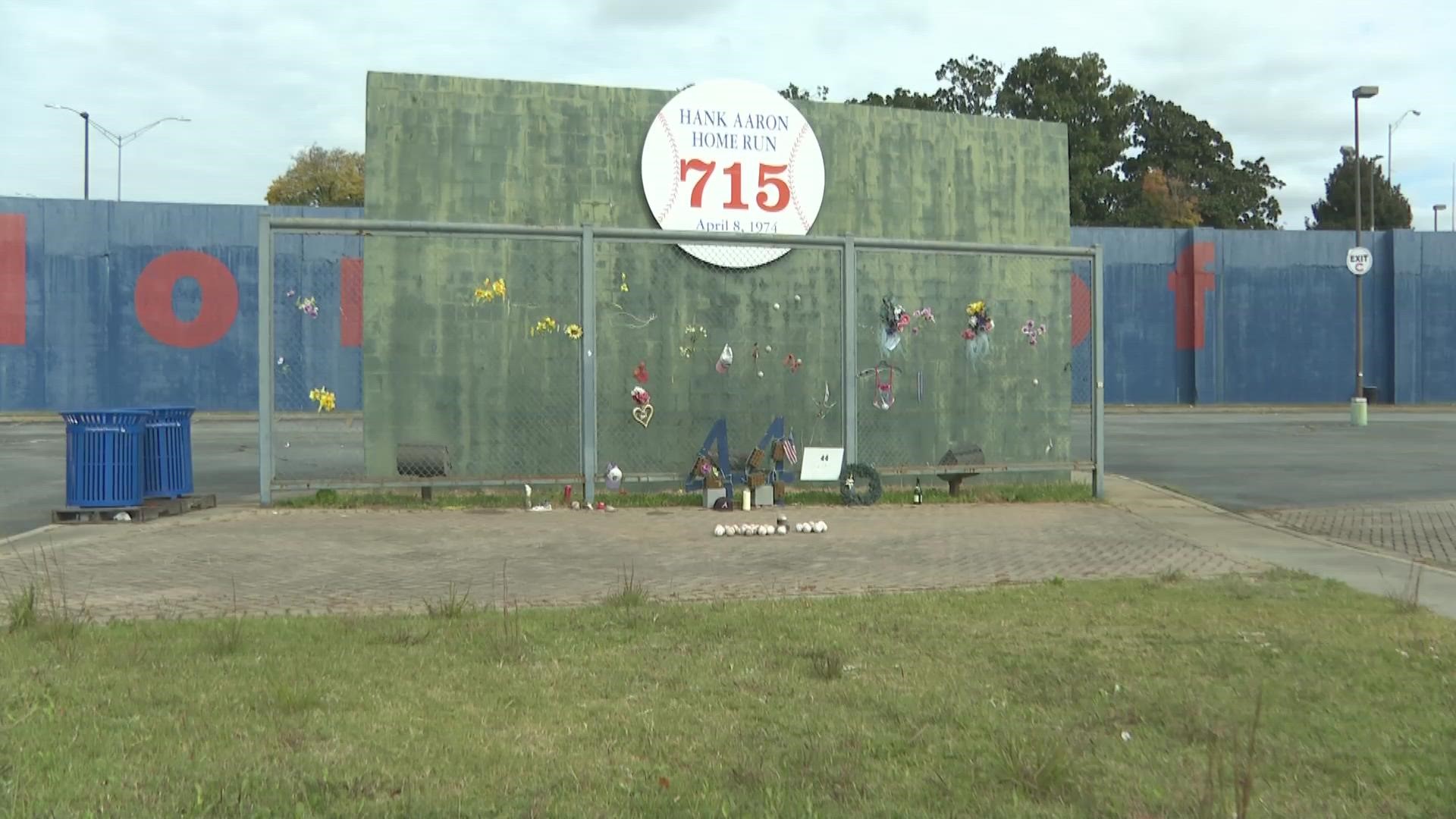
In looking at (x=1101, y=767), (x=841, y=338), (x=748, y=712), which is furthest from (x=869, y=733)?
(x=841, y=338)

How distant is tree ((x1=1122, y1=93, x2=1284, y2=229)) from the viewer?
71.5m

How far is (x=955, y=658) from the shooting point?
5926 mm

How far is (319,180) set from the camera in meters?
67.4

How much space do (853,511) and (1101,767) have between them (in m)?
8.14

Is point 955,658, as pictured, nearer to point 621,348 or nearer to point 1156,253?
point 621,348

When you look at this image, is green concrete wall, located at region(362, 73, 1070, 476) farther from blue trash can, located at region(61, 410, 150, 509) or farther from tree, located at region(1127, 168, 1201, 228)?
tree, located at region(1127, 168, 1201, 228)

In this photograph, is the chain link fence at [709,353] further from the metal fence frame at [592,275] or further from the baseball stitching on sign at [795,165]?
the baseball stitching on sign at [795,165]

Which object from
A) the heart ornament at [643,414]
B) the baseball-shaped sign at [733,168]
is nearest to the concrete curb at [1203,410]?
the baseball-shaped sign at [733,168]

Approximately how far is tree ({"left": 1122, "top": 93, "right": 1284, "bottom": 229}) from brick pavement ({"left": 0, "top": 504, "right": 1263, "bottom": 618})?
65.0m

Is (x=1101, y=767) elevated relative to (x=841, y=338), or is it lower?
lower

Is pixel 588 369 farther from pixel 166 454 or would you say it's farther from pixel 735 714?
pixel 735 714

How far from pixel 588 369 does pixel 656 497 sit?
157 centimetres

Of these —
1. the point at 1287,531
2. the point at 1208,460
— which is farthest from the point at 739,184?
the point at 1208,460

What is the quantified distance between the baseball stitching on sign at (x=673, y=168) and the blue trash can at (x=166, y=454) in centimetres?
538
